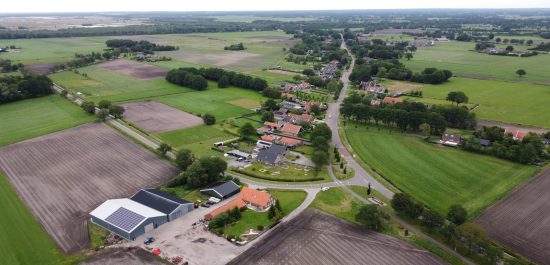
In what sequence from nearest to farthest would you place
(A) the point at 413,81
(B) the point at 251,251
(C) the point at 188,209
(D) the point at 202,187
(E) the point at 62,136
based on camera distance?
1. (B) the point at 251,251
2. (C) the point at 188,209
3. (D) the point at 202,187
4. (E) the point at 62,136
5. (A) the point at 413,81

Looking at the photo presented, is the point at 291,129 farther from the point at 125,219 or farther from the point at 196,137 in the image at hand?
the point at 125,219

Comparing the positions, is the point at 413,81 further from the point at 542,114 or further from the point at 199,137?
the point at 199,137

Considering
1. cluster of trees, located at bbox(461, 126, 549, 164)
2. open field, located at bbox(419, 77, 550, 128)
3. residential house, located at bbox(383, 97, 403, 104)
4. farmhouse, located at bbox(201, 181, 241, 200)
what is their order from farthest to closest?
residential house, located at bbox(383, 97, 403, 104) < open field, located at bbox(419, 77, 550, 128) < cluster of trees, located at bbox(461, 126, 549, 164) < farmhouse, located at bbox(201, 181, 241, 200)

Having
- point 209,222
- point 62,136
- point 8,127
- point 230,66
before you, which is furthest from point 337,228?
point 230,66

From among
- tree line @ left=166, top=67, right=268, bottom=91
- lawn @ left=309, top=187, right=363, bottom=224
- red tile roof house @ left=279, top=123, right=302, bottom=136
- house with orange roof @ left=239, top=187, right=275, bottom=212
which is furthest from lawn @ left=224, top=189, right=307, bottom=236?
tree line @ left=166, top=67, right=268, bottom=91

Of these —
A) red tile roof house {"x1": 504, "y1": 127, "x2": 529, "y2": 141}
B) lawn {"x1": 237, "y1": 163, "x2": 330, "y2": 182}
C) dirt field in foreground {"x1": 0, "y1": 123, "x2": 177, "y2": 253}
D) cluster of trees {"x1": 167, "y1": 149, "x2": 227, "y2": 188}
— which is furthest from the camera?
red tile roof house {"x1": 504, "y1": 127, "x2": 529, "y2": 141}

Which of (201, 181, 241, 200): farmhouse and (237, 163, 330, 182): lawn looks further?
(237, 163, 330, 182): lawn

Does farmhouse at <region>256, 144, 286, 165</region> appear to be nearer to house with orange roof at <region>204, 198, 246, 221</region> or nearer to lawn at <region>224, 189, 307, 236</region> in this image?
lawn at <region>224, 189, 307, 236</region>
